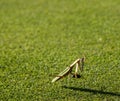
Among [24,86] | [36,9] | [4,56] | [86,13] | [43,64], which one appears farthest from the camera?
[36,9]

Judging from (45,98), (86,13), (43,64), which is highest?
(86,13)

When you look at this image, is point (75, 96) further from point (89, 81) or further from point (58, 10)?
point (58, 10)

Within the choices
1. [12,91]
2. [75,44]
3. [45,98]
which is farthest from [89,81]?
[75,44]

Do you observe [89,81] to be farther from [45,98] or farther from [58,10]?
[58,10]

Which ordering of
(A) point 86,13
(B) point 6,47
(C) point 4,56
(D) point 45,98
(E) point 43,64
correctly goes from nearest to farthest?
(D) point 45,98, (E) point 43,64, (C) point 4,56, (B) point 6,47, (A) point 86,13

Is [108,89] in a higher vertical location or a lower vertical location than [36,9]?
lower

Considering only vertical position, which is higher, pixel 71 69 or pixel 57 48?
pixel 57 48

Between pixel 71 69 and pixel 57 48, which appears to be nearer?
pixel 71 69

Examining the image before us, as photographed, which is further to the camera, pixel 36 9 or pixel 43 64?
pixel 36 9
